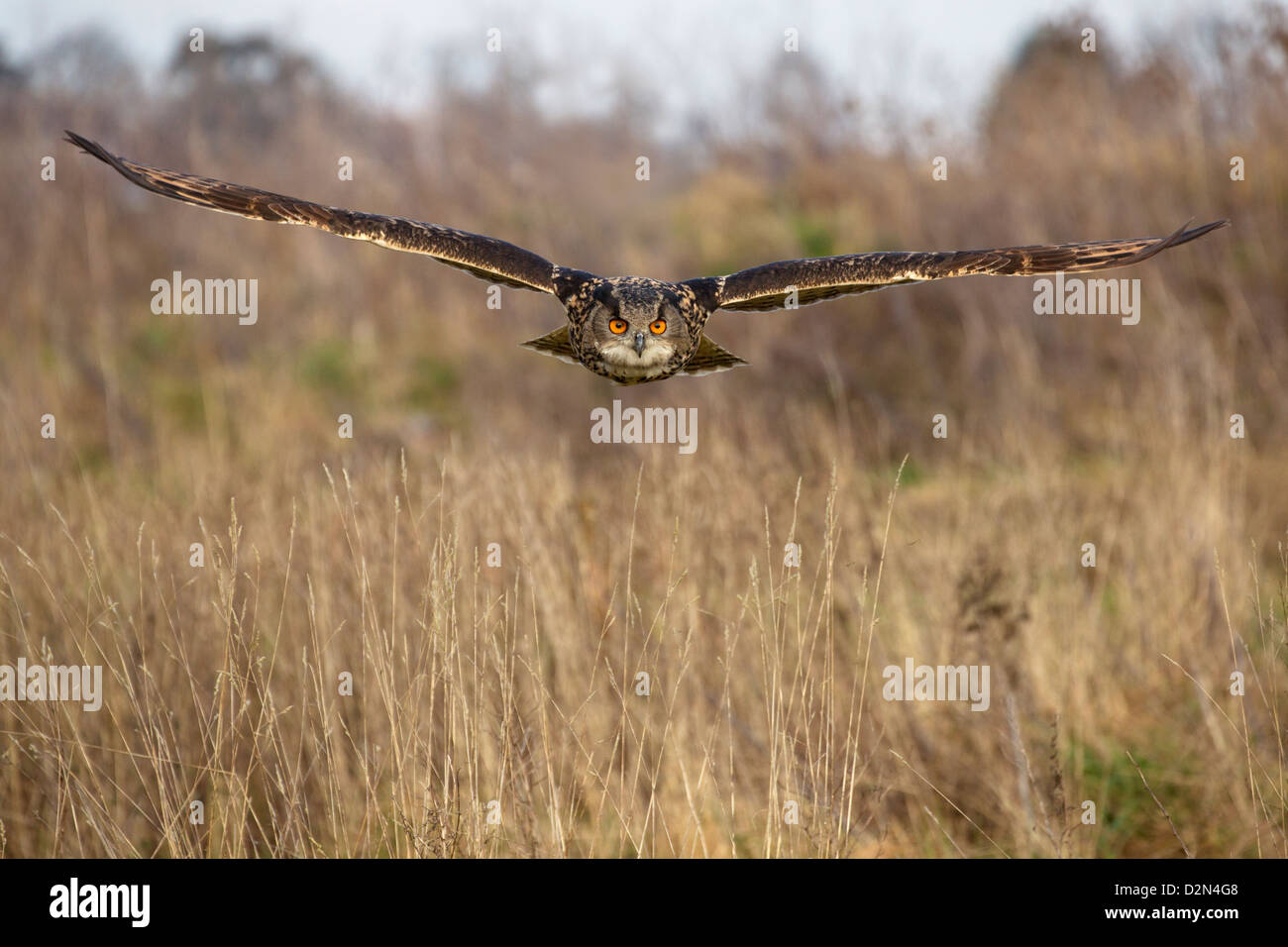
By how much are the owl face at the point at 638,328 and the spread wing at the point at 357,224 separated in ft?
0.93

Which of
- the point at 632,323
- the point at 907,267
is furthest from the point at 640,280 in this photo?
→ the point at 907,267

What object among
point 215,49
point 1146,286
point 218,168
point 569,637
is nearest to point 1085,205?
point 1146,286

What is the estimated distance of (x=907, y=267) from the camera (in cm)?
396

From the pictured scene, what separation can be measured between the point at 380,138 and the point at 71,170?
5708mm

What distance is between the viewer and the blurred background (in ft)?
13.4

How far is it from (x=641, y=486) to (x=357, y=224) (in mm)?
2583

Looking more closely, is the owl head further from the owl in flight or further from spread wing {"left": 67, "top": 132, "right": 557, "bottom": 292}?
spread wing {"left": 67, "top": 132, "right": 557, "bottom": 292}

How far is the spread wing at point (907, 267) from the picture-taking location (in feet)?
12.9

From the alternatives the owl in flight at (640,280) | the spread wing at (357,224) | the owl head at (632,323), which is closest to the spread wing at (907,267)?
the owl in flight at (640,280)

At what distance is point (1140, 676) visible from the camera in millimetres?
6160

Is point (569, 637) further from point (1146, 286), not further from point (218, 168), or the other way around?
point (218, 168)

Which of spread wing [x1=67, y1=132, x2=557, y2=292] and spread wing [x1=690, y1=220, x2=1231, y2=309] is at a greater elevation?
spread wing [x1=67, y1=132, x2=557, y2=292]

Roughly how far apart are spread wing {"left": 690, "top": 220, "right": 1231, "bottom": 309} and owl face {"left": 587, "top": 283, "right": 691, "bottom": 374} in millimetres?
240

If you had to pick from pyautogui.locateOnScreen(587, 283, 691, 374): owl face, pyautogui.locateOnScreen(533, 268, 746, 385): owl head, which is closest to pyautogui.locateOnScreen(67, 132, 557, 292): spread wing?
pyautogui.locateOnScreen(533, 268, 746, 385): owl head
